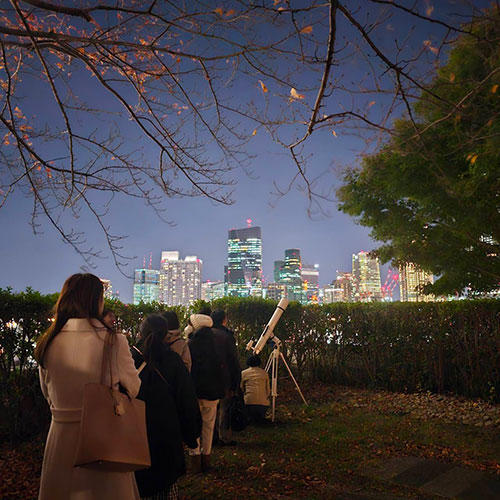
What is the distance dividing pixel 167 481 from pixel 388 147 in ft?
10.6

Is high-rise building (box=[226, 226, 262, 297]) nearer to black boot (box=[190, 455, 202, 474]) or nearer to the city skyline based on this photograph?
the city skyline

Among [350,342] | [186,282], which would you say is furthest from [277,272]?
[350,342]

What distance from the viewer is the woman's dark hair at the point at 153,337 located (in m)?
3.31

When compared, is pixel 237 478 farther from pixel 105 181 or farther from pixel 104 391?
pixel 105 181

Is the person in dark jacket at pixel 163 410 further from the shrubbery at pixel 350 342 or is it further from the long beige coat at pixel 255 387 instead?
the long beige coat at pixel 255 387

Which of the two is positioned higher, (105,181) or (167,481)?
(105,181)

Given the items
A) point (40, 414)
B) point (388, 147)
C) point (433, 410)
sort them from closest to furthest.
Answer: point (388, 147), point (40, 414), point (433, 410)

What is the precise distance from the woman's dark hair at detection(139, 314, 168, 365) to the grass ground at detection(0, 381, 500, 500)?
1.76 metres

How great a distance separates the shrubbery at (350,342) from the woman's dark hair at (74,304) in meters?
3.39

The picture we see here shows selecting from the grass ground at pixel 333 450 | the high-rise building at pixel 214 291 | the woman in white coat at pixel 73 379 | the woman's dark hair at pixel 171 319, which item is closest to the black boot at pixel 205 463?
the grass ground at pixel 333 450

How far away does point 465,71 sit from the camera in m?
8.92

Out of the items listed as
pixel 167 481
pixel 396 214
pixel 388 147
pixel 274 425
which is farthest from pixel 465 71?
pixel 167 481

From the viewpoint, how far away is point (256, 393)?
6.82 metres

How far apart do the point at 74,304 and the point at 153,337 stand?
1038 mm
